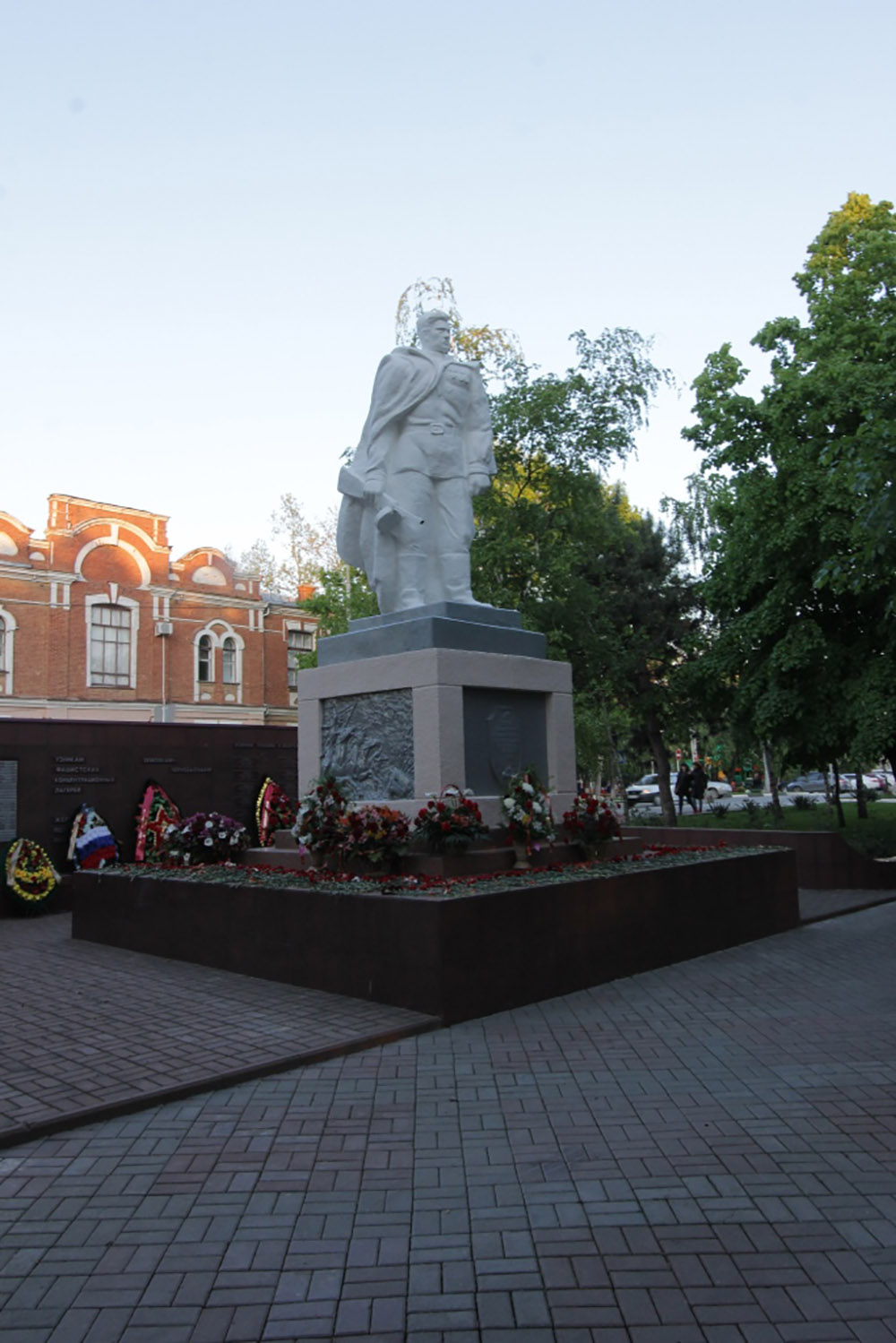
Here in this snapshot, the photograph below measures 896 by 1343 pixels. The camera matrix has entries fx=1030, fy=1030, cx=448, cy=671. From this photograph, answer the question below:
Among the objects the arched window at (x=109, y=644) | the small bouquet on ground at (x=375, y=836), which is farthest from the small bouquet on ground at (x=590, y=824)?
the arched window at (x=109, y=644)

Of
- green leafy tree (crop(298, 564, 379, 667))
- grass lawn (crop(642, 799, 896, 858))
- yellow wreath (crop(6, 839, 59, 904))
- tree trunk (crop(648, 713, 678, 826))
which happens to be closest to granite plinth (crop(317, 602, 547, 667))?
yellow wreath (crop(6, 839, 59, 904))

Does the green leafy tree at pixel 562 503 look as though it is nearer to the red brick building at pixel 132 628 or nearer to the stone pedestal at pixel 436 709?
the stone pedestal at pixel 436 709

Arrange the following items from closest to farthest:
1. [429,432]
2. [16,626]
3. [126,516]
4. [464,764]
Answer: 1. [464,764]
2. [429,432]
3. [16,626]
4. [126,516]

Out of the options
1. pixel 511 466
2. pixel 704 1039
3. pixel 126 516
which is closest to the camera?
pixel 704 1039

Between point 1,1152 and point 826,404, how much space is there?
1558 centimetres

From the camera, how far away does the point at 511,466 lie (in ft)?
69.2

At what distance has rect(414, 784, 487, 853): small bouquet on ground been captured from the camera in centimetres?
786

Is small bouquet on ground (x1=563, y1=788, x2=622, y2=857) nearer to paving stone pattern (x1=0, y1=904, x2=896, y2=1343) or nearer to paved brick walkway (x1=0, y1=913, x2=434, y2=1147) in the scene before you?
paved brick walkway (x1=0, y1=913, x2=434, y2=1147)

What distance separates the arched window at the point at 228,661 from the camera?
39375mm

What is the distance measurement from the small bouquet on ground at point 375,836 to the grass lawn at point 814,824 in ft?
32.8

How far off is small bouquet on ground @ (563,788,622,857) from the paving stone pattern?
3021 mm

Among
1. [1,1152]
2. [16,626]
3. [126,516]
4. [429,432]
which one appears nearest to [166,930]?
[1,1152]

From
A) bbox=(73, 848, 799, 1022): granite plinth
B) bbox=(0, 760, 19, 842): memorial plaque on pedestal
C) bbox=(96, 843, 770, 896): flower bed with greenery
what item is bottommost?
bbox=(73, 848, 799, 1022): granite plinth

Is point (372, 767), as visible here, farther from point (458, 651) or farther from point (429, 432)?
point (429, 432)
